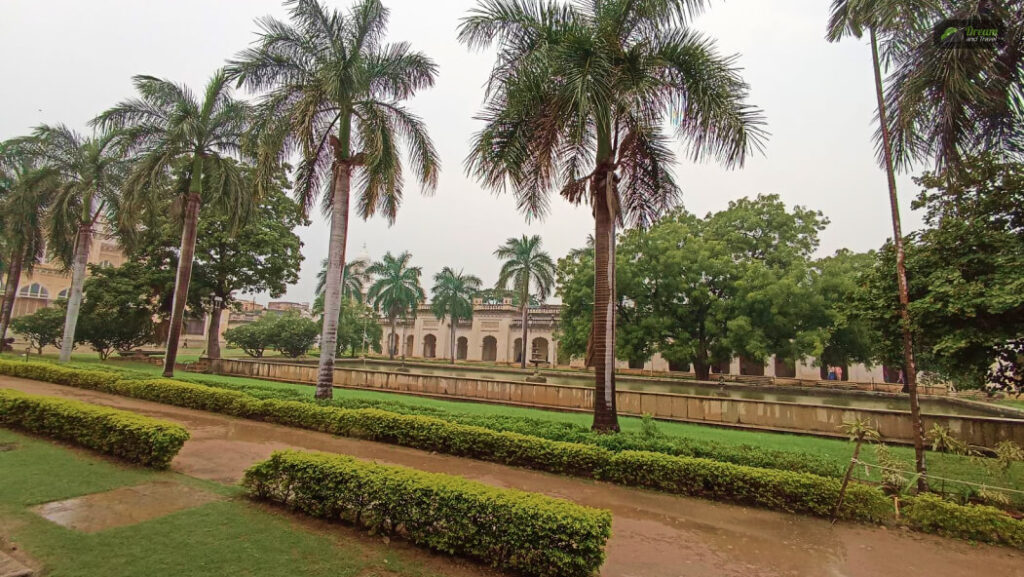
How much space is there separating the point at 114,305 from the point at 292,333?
11.3 metres

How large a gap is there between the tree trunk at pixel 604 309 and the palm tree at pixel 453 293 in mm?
30855

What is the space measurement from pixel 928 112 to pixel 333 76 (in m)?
10.6

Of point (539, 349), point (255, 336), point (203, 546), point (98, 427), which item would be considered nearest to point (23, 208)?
point (255, 336)

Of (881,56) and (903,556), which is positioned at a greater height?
(881,56)

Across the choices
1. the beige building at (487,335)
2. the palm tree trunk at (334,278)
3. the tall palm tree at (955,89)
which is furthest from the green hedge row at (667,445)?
the beige building at (487,335)

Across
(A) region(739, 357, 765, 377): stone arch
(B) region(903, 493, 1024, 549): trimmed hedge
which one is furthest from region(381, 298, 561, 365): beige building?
(B) region(903, 493, 1024, 549): trimmed hedge

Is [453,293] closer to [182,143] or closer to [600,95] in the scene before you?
[182,143]

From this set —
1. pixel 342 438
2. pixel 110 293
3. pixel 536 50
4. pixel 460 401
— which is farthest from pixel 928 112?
pixel 110 293

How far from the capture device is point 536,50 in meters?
7.92

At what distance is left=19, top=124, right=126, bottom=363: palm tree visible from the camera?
1816 cm

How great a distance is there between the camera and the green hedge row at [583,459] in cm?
577

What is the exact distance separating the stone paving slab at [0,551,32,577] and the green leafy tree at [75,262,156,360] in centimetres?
2289

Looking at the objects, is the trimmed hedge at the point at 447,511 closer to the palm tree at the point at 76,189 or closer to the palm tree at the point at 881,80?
the palm tree at the point at 881,80

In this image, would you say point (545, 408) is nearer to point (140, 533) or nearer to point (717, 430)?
point (717, 430)
